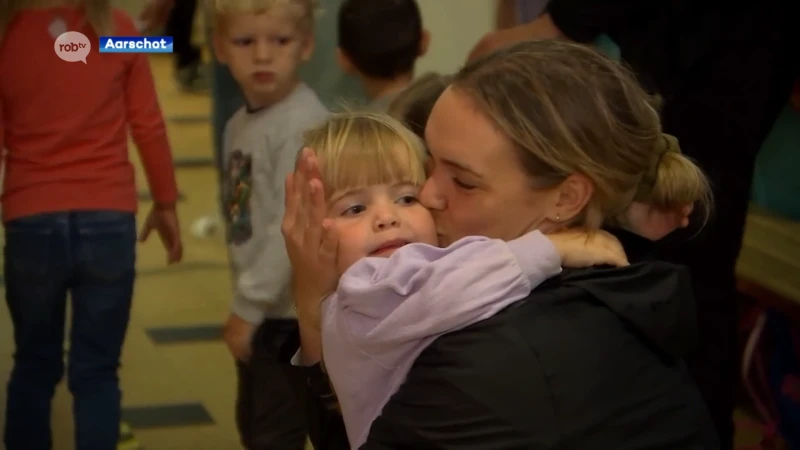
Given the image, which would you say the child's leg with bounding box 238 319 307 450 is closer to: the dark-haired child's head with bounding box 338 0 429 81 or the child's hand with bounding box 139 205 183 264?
the child's hand with bounding box 139 205 183 264

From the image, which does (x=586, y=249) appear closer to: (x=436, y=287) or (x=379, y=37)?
(x=436, y=287)

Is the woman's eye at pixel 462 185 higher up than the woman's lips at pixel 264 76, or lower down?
higher up

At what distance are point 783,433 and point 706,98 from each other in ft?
2.76

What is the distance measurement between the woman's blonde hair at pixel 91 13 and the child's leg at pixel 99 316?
0.33m

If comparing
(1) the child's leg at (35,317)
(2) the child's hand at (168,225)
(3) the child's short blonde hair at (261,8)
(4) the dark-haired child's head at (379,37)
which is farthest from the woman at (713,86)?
(1) the child's leg at (35,317)

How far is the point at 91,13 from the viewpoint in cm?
156

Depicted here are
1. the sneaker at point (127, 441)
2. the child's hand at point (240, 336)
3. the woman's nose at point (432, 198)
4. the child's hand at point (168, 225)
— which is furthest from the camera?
the sneaker at point (127, 441)

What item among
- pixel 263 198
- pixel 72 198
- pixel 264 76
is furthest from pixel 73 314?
pixel 264 76

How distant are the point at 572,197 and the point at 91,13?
101cm

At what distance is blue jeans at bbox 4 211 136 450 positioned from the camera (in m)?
1.62

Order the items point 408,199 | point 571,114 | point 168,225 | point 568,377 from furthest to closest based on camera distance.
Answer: point 168,225
point 408,199
point 571,114
point 568,377

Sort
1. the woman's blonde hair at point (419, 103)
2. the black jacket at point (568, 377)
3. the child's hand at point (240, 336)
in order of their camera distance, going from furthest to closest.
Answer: the child's hand at point (240, 336) → the woman's blonde hair at point (419, 103) → the black jacket at point (568, 377)

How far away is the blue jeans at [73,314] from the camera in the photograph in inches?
63.8

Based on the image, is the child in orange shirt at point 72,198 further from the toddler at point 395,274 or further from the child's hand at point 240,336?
the toddler at point 395,274
